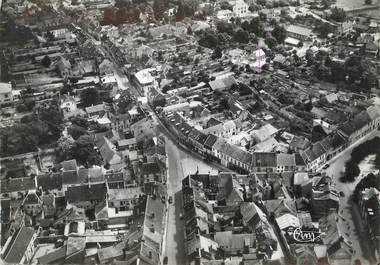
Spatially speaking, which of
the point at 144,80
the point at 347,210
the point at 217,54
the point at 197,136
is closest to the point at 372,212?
the point at 347,210

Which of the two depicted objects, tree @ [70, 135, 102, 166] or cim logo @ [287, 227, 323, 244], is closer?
cim logo @ [287, 227, 323, 244]

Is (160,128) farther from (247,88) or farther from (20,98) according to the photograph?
(20,98)

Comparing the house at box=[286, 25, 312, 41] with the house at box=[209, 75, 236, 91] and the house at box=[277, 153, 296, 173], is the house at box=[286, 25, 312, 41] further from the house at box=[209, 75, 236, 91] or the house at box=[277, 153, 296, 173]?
the house at box=[277, 153, 296, 173]

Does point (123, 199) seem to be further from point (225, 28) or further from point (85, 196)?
point (225, 28)

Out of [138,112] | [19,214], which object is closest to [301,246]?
[19,214]

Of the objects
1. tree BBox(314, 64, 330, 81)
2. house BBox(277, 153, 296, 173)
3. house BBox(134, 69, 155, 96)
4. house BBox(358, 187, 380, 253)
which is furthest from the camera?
tree BBox(314, 64, 330, 81)

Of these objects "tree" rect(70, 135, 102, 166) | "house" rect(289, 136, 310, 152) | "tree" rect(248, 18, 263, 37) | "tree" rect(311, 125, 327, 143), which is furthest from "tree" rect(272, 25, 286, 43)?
"tree" rect(70, 135, 102, 166)
